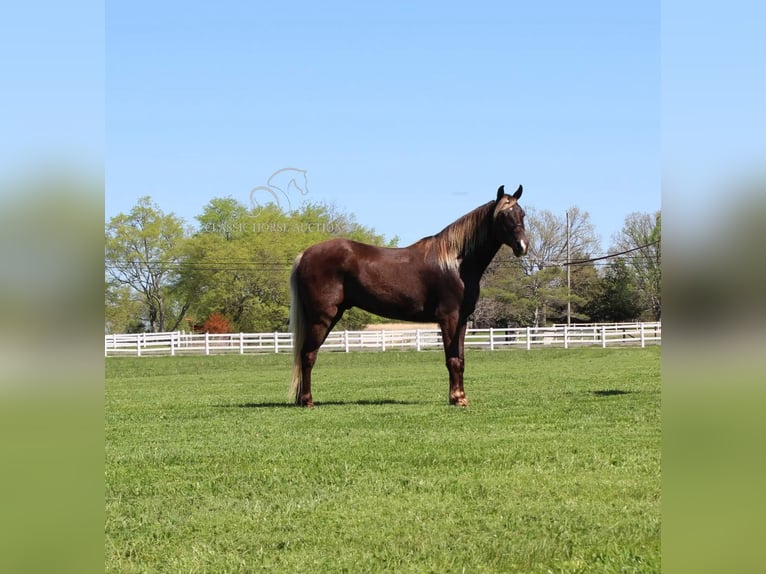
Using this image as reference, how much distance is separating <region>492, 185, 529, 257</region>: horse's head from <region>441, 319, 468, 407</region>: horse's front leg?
133 centimetres

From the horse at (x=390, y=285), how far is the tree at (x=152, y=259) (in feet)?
122

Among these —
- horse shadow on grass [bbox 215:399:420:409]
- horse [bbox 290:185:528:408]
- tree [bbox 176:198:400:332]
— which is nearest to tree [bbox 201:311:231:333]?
tree [bbox 176:198:400:332]

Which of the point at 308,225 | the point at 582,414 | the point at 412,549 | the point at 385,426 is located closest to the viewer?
the point at 412,549

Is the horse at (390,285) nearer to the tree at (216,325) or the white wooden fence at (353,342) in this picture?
the white wooden fence at (353,342)

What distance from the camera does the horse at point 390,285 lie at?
439 inches

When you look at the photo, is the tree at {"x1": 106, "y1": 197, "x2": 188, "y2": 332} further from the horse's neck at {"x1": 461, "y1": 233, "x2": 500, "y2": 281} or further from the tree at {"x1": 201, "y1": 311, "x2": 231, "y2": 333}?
the horse's neck at {"x1": 461, "y1": 233, "x2": 500, "y2": 281}

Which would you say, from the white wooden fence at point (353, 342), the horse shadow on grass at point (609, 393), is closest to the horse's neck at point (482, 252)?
the horse shadow on grass at point (609, 393)

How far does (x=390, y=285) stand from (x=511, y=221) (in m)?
1.81

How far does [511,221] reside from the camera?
10.5 meters

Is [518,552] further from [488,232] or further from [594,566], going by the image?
[488,232]

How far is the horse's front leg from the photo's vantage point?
11.0 m
